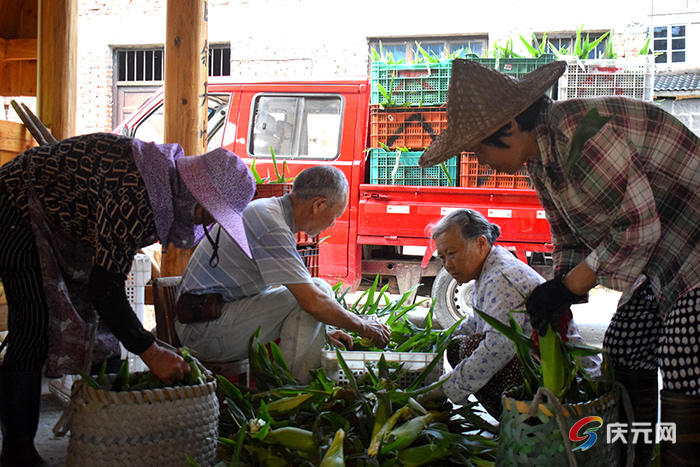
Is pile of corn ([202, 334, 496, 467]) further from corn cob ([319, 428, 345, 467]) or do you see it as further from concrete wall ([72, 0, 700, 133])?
concrete wall ([72, 0, 700, 133])

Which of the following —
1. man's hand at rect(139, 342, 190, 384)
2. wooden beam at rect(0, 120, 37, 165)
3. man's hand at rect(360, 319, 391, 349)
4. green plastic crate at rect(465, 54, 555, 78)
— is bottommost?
man's hand at rect(360, 319, 391, 349)

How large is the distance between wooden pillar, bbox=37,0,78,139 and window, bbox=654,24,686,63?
9514 mm

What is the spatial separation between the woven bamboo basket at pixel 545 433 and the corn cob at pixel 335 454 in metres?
0.49

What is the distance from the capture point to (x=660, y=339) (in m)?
1.87

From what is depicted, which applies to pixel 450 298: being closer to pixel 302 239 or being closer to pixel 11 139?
pixel 302 239

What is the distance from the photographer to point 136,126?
18.9 ft

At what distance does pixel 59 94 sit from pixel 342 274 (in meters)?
2.64

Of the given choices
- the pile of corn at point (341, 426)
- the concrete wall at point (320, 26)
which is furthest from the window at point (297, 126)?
the concrete wall at point (320, 26)

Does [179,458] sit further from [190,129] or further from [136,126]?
[136,126]

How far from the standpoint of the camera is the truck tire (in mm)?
5332

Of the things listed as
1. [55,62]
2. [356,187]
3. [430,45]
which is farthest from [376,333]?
[430,45]

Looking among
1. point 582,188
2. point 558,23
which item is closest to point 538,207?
point 582,188

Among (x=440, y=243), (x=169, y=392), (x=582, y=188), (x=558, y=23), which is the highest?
(x=558, y=23)

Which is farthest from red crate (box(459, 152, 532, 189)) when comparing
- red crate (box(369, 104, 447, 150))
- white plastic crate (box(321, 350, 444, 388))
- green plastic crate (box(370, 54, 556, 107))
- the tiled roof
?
the tiled roof
